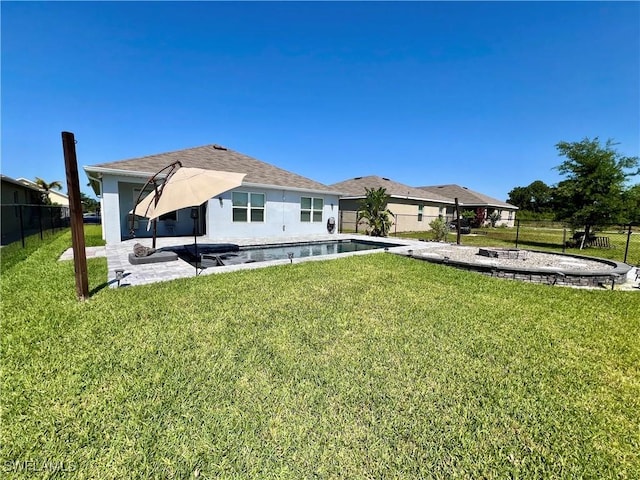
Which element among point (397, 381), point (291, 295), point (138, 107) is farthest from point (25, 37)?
point (397, 381)

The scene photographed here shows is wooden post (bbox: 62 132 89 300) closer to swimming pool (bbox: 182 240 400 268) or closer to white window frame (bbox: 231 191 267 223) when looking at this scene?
swimming pool (bbox: 182 240 400 268)

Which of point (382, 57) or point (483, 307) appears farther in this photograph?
point (382, 57)

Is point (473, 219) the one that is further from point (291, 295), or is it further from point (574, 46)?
point (291, 295)

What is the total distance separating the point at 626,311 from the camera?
5191 millimetres

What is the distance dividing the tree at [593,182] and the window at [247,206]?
16714mm

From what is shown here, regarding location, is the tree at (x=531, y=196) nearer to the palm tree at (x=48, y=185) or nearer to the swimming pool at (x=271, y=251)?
the swimming pool at (x=271, y=251)

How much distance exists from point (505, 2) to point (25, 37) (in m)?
16.5

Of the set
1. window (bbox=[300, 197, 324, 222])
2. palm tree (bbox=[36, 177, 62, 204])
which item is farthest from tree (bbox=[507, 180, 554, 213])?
palm tree (bbox=[36, 177, 62, 204])

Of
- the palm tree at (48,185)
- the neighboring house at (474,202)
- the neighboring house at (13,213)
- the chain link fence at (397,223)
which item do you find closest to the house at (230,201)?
the neighboring house at (13,213)

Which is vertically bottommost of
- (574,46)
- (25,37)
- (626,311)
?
A: (626,311)

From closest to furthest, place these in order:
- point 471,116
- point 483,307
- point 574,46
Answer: point 483,307 → point 574,46 → point 471,116

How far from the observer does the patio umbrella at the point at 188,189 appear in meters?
6.78

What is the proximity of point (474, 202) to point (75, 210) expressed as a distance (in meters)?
36.8

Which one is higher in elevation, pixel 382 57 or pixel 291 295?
pixel 382 57
